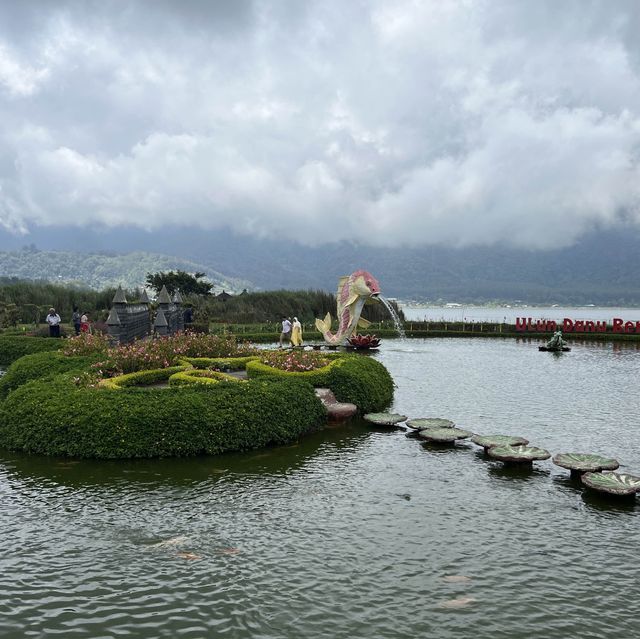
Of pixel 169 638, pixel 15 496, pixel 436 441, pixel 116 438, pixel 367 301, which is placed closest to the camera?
pixel 169 638

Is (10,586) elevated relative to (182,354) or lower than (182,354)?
lower

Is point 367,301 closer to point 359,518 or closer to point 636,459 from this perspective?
point 636,459

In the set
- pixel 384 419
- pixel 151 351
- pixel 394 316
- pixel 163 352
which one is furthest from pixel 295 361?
pixel 394 316

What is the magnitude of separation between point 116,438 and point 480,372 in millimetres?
13875

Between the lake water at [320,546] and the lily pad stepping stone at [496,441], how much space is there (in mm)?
267

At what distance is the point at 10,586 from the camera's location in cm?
570

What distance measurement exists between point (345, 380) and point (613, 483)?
671 cm

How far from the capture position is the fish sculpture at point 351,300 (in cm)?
2784

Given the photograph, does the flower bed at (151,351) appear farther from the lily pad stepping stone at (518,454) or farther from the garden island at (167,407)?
the lily pad stepping stone at (518,454)

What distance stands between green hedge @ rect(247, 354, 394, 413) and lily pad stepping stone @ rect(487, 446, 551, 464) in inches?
168

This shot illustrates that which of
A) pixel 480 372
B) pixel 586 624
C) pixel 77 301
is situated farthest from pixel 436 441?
pixel 77 301

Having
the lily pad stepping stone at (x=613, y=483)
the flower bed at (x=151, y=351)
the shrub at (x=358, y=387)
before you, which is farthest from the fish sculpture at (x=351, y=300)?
the lily pad stepping stone at (x=613, y=483)

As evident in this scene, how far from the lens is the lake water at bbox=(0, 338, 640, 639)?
5.16 m

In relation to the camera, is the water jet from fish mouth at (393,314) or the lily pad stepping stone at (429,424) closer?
the lily pad stepping stone at (429,424)
